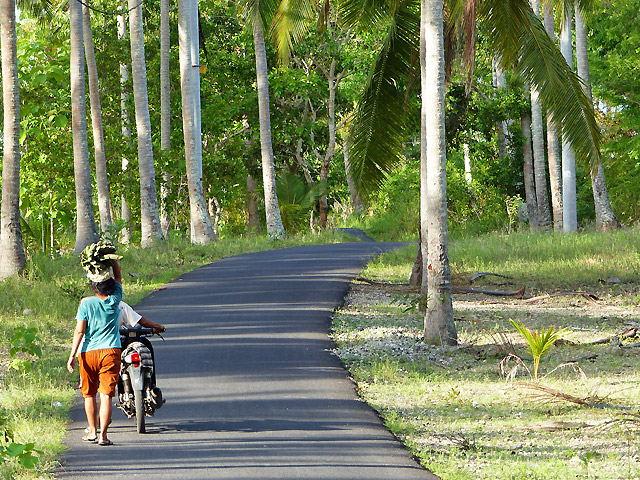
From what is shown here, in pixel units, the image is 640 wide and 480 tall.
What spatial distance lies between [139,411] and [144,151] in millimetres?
16949

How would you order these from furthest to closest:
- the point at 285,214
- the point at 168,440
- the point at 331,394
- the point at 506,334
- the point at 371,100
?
the point at 285,214
the point at 371,100
the point at 506,334
the point at 331,394
the point at 168,440

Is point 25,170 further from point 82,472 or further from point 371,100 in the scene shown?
point 82,472

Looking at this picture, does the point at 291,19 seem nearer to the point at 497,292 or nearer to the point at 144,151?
the point at 497,292

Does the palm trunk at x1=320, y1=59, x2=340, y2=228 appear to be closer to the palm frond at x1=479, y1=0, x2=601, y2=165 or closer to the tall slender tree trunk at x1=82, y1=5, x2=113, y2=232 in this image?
the tall slender tree trunk at x1=82, y1=5, x2=113, y2=232

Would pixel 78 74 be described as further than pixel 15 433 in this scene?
Yes

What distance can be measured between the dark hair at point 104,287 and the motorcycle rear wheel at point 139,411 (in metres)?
0.87

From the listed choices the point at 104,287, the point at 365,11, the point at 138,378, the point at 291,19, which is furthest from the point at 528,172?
the point at 104,287

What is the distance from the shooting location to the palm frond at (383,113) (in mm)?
15836

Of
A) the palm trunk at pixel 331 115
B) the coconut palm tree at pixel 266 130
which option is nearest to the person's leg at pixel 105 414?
the coconut palm tree at pixel 266 130

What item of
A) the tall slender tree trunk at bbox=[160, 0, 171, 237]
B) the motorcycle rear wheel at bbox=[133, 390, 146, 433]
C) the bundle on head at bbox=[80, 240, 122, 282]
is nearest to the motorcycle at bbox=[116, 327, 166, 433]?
the motorcycle rear wheel at bbox=[133, 390, 146, 433]

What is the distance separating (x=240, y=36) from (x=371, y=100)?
18.5 metres

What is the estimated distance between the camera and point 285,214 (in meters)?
33.1

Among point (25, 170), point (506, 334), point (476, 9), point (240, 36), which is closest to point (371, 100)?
point (476, 9)

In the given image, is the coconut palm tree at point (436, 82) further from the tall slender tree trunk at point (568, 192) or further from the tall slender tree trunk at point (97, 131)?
the tall slender tree trunk at point (568, 192)
